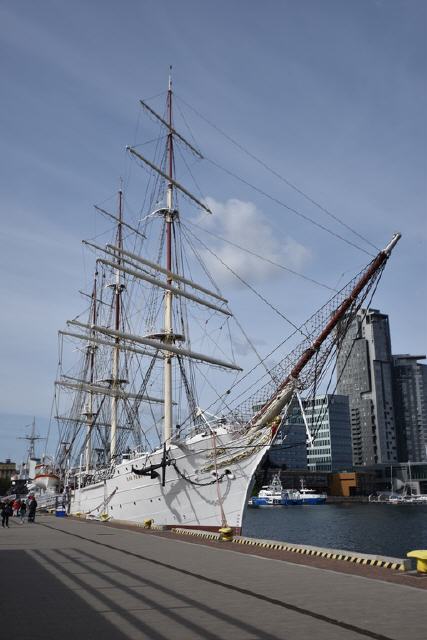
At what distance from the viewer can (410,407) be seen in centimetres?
19200

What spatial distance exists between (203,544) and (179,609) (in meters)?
10.9

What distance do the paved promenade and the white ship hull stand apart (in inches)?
458

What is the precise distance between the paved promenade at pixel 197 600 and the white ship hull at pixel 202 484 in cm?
1162

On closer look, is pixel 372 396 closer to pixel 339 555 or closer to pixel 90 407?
pixel 90 407

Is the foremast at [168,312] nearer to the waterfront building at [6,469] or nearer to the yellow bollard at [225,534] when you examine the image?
the yellow bollard at [225,534]

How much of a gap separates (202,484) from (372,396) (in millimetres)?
160817

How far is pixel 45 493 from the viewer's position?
6091cm

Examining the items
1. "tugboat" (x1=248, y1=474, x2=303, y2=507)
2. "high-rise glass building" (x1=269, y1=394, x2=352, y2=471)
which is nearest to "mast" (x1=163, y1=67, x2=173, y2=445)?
"tugboat" (x1=248, y1=474, x2=303, y2=507)

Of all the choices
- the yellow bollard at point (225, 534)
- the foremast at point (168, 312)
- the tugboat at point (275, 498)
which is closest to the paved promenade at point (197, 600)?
the yellow bollard at point (225, 534)

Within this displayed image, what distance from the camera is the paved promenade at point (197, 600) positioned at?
25.6 feet

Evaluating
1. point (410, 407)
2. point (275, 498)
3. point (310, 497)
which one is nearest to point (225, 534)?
point (275, 498)

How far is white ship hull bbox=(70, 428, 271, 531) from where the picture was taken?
27.7m

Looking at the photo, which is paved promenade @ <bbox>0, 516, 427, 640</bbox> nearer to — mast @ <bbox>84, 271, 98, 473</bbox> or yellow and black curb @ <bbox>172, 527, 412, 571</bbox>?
yellow and black curb @ <bbox>172, 527, 412, 571</bbox>

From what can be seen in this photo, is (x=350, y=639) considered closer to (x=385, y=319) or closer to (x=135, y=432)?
(x=135, y=432)
